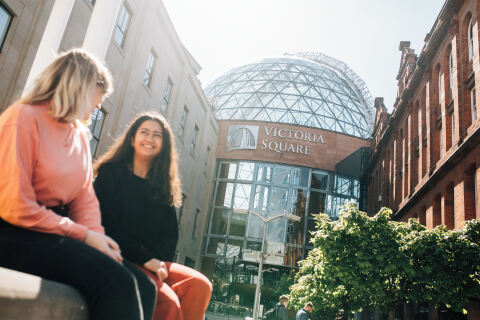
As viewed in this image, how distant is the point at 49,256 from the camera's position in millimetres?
1608

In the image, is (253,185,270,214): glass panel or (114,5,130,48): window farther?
(253,185,270,214): glass panel

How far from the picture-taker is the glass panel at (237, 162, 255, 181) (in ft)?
135

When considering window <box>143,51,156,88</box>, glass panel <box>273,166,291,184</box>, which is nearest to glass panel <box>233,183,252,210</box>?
glass panel <box>273,166,291,184</box>

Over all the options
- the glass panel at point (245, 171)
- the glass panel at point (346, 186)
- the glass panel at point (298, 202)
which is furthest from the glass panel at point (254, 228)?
the glass panel at point (346, 186)

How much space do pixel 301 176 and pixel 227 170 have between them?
25.1 feet

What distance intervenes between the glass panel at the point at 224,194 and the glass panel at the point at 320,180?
27.9 ft

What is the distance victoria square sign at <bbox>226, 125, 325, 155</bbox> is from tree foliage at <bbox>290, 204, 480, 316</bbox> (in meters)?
23.0

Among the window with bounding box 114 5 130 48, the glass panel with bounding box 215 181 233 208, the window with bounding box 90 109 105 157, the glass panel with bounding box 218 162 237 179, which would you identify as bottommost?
the window with bounding box 90 109 105 157

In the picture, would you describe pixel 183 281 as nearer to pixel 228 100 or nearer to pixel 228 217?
pixel 228 217

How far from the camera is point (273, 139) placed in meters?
41.7

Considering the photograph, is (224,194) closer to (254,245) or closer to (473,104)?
(254,245)

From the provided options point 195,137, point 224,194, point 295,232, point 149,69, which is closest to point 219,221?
point 224,194

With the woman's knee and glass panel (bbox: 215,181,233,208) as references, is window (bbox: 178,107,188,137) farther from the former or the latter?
the woman's knee

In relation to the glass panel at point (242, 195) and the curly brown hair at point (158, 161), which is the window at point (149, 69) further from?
the glass panel at point (242, 195)
